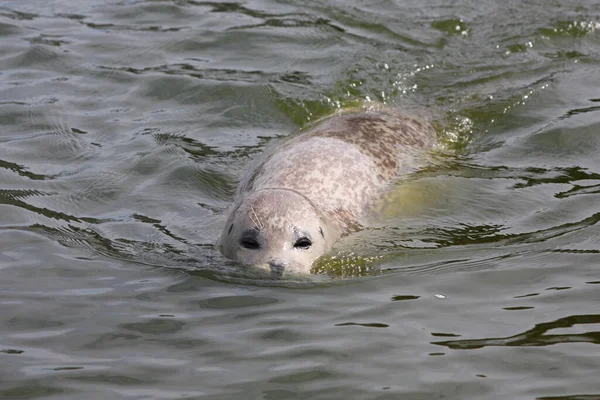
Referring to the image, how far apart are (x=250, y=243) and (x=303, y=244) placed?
0.35 m

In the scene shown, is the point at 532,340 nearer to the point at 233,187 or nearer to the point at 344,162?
the point at 344,162

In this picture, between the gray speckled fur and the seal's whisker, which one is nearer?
the seal's whisker

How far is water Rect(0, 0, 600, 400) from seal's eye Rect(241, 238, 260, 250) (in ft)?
0.60

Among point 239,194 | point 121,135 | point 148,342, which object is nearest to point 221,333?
point 148,342

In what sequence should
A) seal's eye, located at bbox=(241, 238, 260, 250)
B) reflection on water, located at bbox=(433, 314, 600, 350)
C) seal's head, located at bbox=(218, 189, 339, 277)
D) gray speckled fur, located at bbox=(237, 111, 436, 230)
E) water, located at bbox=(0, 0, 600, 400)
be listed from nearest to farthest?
water, located at bbox=(0, 0, 600, 400)
reflection on water, located at bbox=(433, 314, 600, 350)
seal's head, located at bbox=(218, 189, 339, 277)
seal's eye, located at bbox=(241, 238, 260, 250)
gray speckled fur, located at bbox=(237, 111, 436, 230)

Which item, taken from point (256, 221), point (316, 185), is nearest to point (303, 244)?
point (256, 221)

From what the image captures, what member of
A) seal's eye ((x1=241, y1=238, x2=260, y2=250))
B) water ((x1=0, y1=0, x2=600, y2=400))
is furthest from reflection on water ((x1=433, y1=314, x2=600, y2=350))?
seal's eye ((x1=241, y1=238, x2=260, y2=250))

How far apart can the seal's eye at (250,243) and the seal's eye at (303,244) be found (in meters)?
0.25

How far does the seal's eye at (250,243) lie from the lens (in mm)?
6477

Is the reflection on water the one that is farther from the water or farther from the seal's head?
the seal's head

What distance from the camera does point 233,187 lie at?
8.09m

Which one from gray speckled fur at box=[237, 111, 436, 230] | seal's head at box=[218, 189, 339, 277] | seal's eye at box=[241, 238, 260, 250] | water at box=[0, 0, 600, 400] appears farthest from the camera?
gray speckled fur at box=[237, 111, 436, 230]

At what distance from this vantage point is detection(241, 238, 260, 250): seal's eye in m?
6.48

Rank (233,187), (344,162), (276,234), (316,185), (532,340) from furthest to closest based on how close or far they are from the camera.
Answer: (233,187), (344,162), (316,185), (276,234), (532,340)
